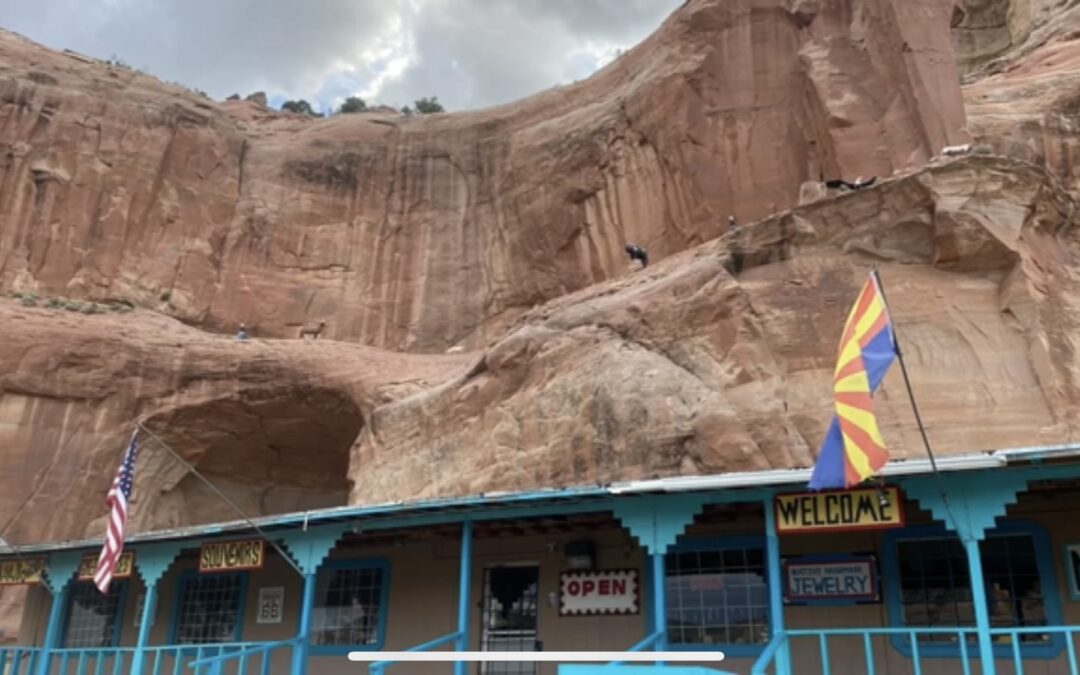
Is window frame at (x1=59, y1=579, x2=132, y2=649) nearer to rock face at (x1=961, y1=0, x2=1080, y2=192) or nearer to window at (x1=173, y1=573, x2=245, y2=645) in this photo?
window at (x1=173, y1=573, x2=245, y2=645)

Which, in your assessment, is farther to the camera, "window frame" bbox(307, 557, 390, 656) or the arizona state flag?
"window frame" bbox(307, 557, 390, 656)

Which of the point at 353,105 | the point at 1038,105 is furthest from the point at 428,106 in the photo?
the point at 1038,105

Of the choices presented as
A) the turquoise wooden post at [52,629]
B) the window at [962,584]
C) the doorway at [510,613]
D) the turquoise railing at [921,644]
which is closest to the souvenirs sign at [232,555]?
the doorway at [510,613]

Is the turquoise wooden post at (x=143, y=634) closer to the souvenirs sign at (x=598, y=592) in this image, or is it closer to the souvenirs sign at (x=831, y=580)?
the souvenirs sign at (x=598, y=592)

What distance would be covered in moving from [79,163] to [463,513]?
2672 centimetres

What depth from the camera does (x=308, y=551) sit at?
1195cm

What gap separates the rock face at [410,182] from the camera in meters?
26.6

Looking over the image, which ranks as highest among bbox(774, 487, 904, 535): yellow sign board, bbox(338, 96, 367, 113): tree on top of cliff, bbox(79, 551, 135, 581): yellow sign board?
bbox(338, 96, 367, 113): tree on top of cliff

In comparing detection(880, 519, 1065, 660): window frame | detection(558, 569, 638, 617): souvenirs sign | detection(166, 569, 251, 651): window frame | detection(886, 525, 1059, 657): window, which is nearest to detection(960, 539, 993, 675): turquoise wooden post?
detection(880, 519, 1065, 660): window frame

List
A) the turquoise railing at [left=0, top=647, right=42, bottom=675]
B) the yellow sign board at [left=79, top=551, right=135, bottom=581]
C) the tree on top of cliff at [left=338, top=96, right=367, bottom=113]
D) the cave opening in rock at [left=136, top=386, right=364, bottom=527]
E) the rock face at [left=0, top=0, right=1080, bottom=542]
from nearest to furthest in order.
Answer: the yellow sign board at [left=79, top=551, right=135, bottom=581]
the rock face at [left=0, top=0, right=1080, bottom=542]
the turquoise railing at [left=0, top=647, right=42, bottom=675]
the cave opening in rock at [left=136, top=386, right=364, bottom=527]
the tree on top of cliff at [left=338, top=96, right=367, bottom=113]

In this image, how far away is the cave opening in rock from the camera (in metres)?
24.6

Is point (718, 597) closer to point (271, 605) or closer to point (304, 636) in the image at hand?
point (304, 636)

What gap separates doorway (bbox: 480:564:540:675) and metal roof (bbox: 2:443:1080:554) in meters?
2.01

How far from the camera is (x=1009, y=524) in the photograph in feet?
31.8
